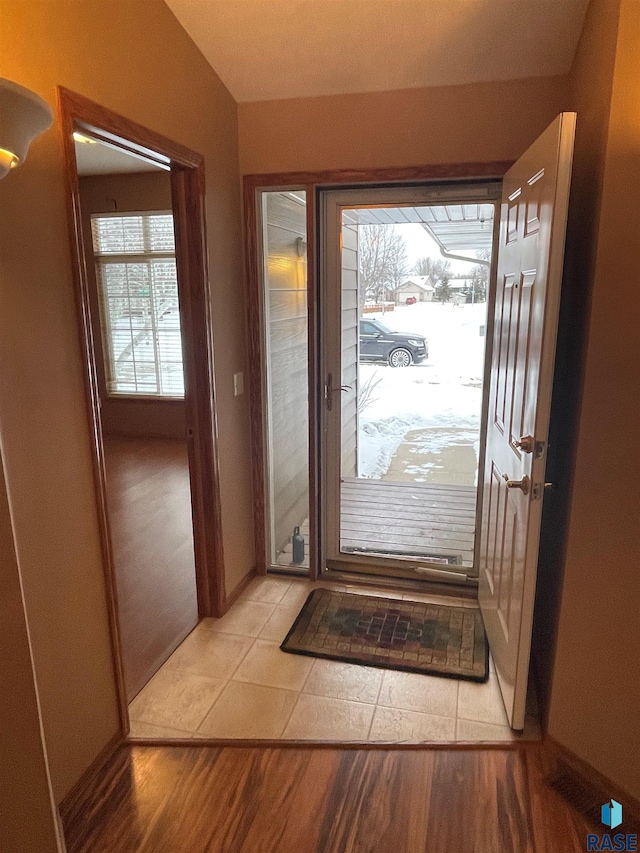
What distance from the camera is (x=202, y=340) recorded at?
2.44 meters

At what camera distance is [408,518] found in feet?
10.5

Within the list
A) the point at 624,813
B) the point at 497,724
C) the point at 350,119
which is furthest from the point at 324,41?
→ the point at 624,813

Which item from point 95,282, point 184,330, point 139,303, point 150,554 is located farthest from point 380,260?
point 95,282

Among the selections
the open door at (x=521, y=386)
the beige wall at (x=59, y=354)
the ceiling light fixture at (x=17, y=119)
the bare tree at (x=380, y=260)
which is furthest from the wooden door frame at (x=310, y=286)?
the ceiling light fixture at (x=17, y=119)

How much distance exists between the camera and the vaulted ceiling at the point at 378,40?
199 centimetres

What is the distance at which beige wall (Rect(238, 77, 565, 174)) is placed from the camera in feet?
7.59

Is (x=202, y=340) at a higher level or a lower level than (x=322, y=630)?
higher

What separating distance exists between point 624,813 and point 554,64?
2.57 meters

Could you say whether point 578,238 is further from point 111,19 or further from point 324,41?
point 111,19

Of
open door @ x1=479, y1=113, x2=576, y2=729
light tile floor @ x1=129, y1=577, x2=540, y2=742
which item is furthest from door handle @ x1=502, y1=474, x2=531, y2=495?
light tile floor @ x1=129, y1=577, x2=540, y2=742

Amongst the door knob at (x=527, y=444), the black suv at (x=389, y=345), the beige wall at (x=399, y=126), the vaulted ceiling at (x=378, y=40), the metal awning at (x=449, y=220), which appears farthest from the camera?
the black suv at (x=389, y=345)

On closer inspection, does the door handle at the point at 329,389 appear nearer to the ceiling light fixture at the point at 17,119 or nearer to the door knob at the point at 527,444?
the door knob at the point at 527,444

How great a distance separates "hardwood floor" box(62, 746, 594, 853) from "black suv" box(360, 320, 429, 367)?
1.70 m

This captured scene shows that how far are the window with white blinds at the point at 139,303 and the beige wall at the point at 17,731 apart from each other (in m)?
4.81
